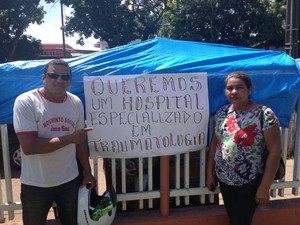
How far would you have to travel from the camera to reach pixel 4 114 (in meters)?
2.60

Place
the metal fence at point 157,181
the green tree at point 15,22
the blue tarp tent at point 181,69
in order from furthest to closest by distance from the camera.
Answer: the green tree at point 15,22 < the metal fence at point 157,181 < the blue tarp tent at point 181,69

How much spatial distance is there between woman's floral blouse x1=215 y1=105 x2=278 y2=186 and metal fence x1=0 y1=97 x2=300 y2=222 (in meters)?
0.46

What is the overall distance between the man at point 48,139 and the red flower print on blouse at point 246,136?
1112 millimetres

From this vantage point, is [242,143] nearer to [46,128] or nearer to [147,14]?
[46,128]

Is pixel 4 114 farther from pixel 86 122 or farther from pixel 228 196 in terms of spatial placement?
pixel 228 196

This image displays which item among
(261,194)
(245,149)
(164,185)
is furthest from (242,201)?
(164,185)

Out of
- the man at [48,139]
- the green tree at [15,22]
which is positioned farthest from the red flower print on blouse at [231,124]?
the green tree at [15,22]

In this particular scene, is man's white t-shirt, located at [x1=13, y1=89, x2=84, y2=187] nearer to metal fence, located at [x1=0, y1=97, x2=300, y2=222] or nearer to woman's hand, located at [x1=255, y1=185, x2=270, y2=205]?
metal fence, located at [x1=0, y1=97, x2=300, y2=222]

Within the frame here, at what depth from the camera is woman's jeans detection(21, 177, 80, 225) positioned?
2.27 meters

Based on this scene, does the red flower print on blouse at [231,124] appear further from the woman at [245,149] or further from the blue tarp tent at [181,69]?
the blue tarp tent at [181,69]

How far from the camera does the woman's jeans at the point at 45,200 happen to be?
7.44 feet

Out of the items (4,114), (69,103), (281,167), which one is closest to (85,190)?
(69,103)

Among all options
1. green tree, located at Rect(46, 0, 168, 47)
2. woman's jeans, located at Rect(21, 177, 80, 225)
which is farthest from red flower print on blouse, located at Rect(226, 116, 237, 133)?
green tree, located at Rect(46, 0, 168, 47)

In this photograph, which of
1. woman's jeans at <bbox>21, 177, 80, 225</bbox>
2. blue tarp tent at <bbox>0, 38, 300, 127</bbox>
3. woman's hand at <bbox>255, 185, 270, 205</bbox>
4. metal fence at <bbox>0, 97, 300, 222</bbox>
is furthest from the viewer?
metal fence at <bbox>0, 97, 300, 222</bbox>
